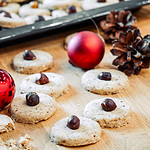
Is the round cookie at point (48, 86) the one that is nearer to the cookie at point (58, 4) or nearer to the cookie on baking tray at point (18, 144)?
the cookie on baking tray at point (18, 144)

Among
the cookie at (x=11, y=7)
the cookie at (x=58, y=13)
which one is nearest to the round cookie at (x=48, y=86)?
the cookie at (x=58, y=13)

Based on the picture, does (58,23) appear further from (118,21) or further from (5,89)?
(5,89)

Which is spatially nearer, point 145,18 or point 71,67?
point 71,67

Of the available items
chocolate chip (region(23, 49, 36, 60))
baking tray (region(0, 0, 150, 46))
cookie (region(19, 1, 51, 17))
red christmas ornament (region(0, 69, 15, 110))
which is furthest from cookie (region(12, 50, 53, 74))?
cookie (region(19, 1, 51, 17))

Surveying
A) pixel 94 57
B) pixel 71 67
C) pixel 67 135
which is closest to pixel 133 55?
pixel 94 57

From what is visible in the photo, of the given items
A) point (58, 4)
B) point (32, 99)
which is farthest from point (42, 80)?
point (58, 4)

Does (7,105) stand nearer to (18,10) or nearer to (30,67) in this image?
(30,67)

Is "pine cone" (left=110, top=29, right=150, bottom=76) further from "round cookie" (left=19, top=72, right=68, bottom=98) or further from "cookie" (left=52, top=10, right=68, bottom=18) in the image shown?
"cookie" (left=52, top=10, right=68, bottom=18)
